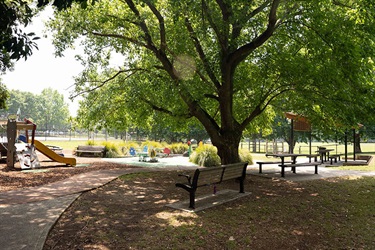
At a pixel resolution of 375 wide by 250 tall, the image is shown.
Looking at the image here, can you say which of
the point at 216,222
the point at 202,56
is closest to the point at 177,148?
the point at 202,56

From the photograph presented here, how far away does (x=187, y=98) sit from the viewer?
9.52 meters

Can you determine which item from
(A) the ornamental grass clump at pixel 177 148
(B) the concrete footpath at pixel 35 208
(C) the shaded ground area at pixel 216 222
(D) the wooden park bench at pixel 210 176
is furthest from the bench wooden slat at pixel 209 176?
(A) the ornamental grass clump at pixel 177 148

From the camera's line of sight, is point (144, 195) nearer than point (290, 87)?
Yes

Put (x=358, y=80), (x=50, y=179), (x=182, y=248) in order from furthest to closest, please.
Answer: (x=50, y=179), (x=358, y=80), (x=182, y=248)

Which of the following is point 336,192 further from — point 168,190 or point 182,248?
point 182,248

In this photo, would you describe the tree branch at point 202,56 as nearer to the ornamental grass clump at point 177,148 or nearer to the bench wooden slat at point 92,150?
the bench wooden slat at point 92,150

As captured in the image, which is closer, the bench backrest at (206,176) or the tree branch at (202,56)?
the bench backrest at (206,176)

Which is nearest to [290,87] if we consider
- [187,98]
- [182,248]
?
[187,98]

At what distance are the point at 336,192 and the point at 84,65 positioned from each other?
1039 centimetres

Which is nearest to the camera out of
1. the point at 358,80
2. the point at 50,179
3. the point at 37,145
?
the point at 358,80

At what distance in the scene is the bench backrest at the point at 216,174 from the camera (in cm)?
657

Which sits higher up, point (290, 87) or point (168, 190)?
point (290, 87)

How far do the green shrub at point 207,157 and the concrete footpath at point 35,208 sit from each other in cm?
630

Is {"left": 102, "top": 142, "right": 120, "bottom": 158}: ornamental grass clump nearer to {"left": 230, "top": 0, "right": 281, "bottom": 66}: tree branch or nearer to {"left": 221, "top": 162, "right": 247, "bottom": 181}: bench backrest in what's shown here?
{"left": 230, "top": 0, "right": 281, "bottom": 66}: tree branch
